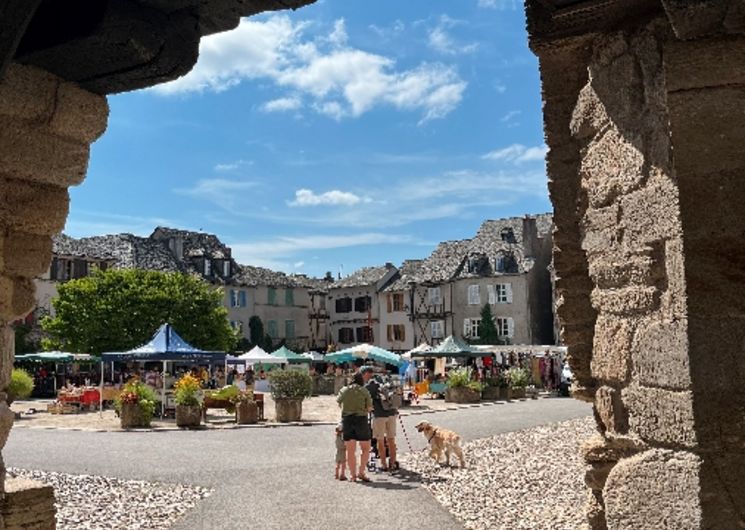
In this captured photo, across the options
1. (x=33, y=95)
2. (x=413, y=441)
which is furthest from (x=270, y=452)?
(x=33, y=95)

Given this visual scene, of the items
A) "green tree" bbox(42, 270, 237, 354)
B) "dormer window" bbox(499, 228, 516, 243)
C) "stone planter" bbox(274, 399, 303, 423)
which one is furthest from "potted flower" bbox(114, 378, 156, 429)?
"dormer window" bbox(499, 228, 516, 243)

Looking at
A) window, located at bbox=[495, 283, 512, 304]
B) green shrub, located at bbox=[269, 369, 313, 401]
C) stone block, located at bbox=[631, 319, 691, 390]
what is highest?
window, located at bbox=[495, 283, 512, 304]

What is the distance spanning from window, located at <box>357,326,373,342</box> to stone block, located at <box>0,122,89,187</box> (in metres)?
52.3

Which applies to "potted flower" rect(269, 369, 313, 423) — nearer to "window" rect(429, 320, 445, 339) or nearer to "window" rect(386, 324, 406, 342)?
"window" rect(429, 320, 445, 339)

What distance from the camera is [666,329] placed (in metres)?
2.64

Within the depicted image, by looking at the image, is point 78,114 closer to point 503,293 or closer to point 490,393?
point 490,393

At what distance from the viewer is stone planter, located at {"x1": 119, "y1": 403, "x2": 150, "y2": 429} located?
17703 millimetres

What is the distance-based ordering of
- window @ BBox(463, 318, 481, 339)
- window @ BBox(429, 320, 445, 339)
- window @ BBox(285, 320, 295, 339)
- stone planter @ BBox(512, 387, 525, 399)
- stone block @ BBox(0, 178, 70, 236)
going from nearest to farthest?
stone block @ BBox(0, 178, 70, 236), stone planter @ BBox(512, 387, 525, 399), window @ BBox(463, 318, 481, 339), window @ BBox(429, 320, 445, 339), window @ BBox(285, 320, 295, 339)

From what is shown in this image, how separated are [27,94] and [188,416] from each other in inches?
600

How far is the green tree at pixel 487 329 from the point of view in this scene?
46219mm

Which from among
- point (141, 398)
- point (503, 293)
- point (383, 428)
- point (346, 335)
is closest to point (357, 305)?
point (346, 335)

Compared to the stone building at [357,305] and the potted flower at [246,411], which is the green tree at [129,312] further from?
the potted flower at [246,411]

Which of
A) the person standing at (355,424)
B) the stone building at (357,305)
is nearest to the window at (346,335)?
the stone building at (357,305)

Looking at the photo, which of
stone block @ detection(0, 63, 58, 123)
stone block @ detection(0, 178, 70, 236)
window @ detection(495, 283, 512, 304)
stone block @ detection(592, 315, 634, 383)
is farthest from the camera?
window @ detection(495, 283, 512, 304)
